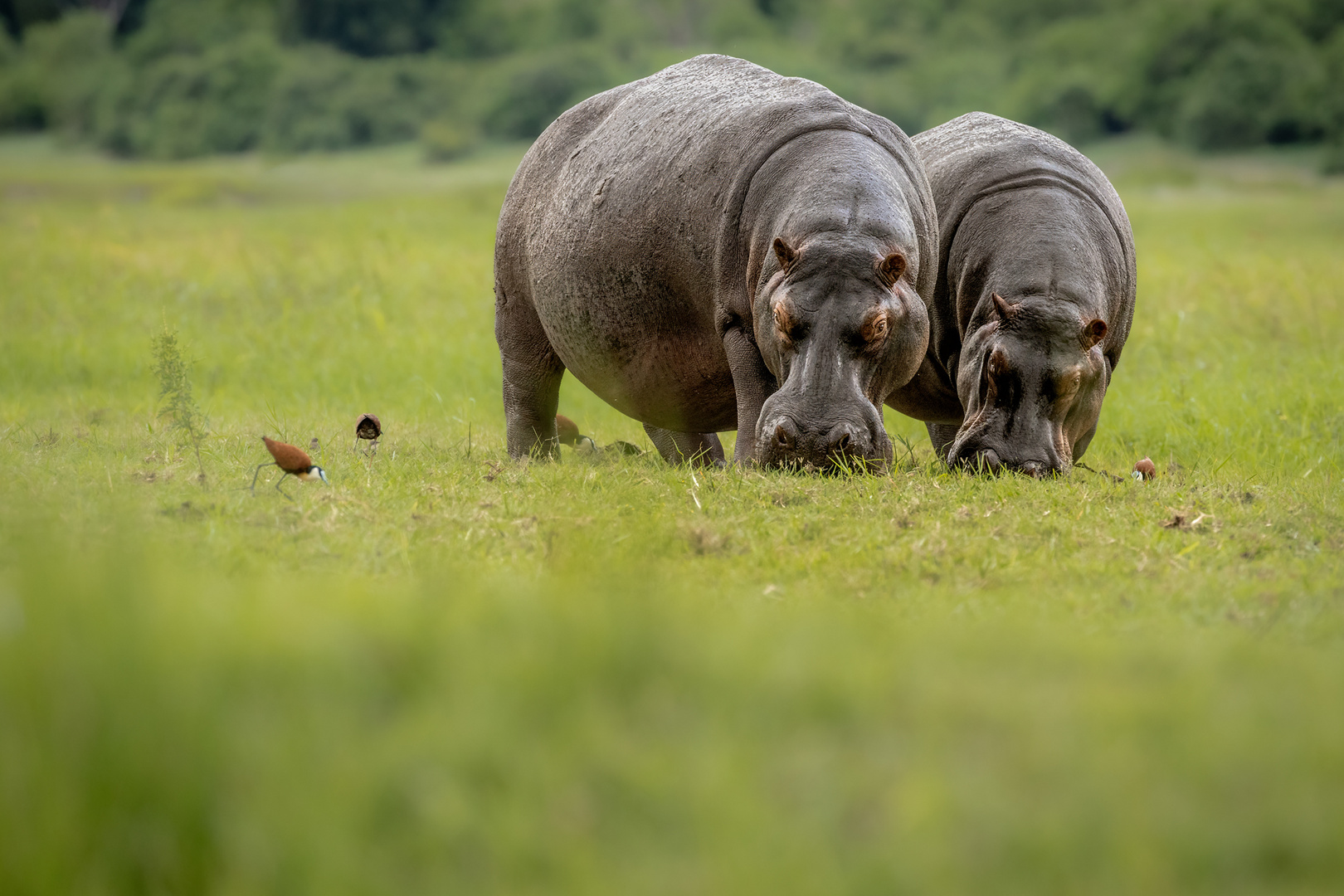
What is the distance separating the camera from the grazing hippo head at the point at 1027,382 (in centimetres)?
623

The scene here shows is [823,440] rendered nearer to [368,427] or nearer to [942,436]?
[368,427]

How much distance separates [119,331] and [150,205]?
17.0 meters

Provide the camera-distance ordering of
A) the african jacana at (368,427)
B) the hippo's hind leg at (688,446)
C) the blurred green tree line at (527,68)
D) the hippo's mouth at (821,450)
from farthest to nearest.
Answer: the blurred green tree line at (527,68), the hippo's hind leg at (688,446), the african jacana at (368,427), the hippo's mouth at (821,450)

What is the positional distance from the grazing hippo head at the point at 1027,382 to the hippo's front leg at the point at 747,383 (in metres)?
0.94

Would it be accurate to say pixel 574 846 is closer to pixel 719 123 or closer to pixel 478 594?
pixel 478 594

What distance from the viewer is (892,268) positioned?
18.5 feet

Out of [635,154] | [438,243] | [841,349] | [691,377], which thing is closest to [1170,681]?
[841,349]

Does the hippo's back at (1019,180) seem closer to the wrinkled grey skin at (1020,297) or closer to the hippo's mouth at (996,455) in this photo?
the wrinkled grey skin at (1020,297)

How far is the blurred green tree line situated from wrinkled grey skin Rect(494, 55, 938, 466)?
36.7 metres

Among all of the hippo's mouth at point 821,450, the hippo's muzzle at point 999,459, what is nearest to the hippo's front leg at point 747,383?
the hippo's mouth at point 821,450

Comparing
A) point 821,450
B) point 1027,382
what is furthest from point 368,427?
point 1027,382

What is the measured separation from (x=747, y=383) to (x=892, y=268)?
0.91 metres

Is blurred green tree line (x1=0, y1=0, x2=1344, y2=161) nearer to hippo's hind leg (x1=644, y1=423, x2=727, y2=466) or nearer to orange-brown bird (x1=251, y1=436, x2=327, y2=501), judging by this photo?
hippo's hind leg (x1=644, y1=423, x2=727, y2=466)

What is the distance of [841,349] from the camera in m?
5.63
